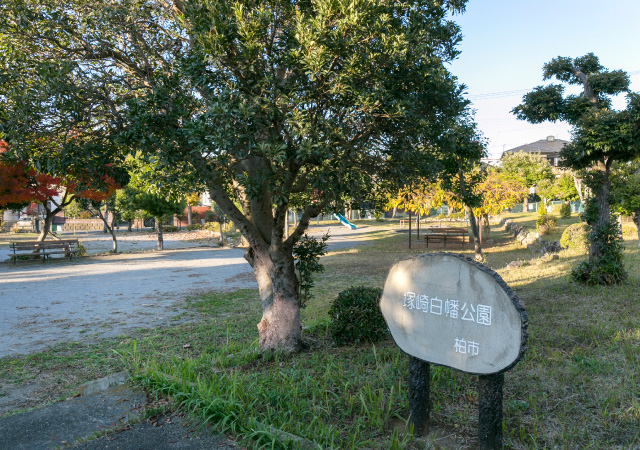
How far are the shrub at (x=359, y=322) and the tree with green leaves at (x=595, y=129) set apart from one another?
17.3ft

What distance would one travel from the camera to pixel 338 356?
5.52 meters

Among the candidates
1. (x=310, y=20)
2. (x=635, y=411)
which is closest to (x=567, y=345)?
(x=635, y=411)

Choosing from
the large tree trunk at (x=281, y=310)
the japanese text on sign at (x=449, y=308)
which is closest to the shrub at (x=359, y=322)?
the large tree trunk at (x=281, y=310)

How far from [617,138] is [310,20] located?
6830 millimetres

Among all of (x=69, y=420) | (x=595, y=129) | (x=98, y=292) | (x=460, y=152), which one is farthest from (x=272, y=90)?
(x=98, y=292)

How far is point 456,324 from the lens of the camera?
316cm

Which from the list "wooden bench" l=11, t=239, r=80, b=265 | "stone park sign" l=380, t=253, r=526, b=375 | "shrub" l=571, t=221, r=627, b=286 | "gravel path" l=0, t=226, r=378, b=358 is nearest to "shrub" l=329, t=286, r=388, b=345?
"gravel path" l=0, t=226, r=378, b=358

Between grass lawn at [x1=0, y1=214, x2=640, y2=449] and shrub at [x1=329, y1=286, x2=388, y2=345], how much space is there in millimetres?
140

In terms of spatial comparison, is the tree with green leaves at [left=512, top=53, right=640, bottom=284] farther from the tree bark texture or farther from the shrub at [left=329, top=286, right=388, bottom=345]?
the tree bark texture

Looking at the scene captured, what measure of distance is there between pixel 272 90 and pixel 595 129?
6864 mm

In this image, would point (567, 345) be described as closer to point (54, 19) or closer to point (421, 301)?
point (421, 301)

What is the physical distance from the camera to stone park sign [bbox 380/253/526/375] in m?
2.92

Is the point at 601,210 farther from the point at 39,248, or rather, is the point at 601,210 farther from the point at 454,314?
the point at 39,248

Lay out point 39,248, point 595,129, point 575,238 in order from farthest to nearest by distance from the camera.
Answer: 1. point 39,248
2. point 575,238
3. point 595,129
